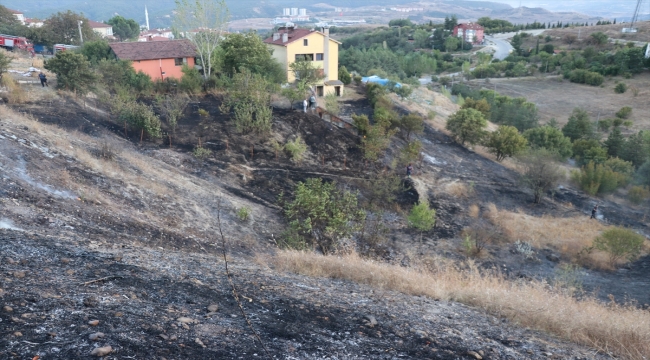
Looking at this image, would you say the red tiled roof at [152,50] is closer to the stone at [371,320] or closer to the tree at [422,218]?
the tree at [422,218]

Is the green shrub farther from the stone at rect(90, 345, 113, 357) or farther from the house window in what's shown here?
the house window

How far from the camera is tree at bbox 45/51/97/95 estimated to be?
1967 cm

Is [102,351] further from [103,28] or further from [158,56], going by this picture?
[103,28]

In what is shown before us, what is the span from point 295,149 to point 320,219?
6384mm

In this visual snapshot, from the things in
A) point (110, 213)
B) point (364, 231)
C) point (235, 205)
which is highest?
point (110, 213)

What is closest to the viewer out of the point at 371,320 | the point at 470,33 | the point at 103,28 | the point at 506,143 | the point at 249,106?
the point at 371,320

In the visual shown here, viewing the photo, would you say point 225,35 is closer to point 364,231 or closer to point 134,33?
point 364,231

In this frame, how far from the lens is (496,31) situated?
10962 centimetres

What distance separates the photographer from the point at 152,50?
91.1 feet

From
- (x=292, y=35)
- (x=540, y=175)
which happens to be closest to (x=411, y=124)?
(x=540, y=175)

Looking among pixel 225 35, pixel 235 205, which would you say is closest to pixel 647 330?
pixel 235 205

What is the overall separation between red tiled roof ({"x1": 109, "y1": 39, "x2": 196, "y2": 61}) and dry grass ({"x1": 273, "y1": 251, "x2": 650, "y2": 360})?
2354cm

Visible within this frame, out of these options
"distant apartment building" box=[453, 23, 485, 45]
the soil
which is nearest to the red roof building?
the soil

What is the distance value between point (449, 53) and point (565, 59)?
22456mm
